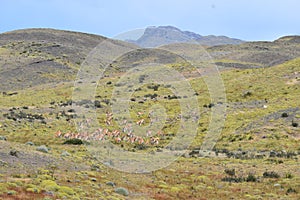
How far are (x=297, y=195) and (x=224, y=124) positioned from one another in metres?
29.5

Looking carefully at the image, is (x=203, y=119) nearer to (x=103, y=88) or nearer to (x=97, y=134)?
(x=97, y=134)

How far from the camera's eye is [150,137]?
49.4 meters

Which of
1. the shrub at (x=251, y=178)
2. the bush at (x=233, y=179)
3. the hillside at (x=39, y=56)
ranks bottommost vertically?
the bush at (x=233, y=179)

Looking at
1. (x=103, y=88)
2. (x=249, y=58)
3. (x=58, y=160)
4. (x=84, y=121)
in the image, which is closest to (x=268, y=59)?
(x=249, y=58)

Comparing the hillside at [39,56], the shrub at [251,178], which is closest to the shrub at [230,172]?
the shrub at [251,178]

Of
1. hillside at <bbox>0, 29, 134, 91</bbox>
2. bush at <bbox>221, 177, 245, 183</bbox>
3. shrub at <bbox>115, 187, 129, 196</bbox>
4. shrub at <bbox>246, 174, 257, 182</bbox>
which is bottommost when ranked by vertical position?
bush at <bbox>221, 177, 245, 183</bbox>

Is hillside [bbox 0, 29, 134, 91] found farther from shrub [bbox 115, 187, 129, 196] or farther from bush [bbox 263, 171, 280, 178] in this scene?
shrub [bbox 115, 187, 129, 196]

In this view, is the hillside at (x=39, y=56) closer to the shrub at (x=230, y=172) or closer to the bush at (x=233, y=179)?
the shrub at (x=230, y=172)

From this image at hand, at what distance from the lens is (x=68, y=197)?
18922 millimetres

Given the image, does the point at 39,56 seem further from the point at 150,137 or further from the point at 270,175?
the point at 270,175

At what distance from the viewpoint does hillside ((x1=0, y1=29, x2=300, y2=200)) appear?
77.4 ft

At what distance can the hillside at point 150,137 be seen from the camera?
23.6 meters

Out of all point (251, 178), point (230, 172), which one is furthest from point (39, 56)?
point (251, 178)

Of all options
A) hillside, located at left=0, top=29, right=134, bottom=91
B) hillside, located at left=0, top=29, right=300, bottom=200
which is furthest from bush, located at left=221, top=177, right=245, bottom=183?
hillside, located at left=0, top=29, right=134, bottom=91
